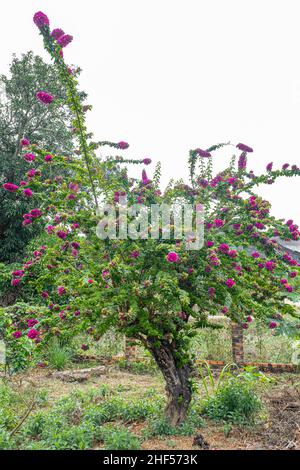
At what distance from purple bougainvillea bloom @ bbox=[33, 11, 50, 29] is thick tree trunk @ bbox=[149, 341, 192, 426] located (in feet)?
9.92

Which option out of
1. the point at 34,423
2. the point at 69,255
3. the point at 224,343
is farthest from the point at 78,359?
the point at 69,255

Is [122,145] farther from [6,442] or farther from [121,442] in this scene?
[6,442]

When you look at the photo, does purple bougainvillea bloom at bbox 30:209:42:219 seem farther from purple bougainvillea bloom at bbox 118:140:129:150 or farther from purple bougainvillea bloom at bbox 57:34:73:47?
purple bougainvillea bloom at bbox 57:34:73:47

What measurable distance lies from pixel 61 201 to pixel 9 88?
11.2 m

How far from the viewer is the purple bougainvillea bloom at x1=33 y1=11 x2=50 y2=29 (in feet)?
10.4

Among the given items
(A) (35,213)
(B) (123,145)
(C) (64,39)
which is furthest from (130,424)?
(C) (64,39)

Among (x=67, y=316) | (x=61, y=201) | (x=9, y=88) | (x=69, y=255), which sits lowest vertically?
(x=67, y=316)

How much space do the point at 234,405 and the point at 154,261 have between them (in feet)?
7.09

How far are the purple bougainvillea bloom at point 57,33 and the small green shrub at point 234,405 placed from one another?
4.01m

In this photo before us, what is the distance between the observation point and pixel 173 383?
174 inches

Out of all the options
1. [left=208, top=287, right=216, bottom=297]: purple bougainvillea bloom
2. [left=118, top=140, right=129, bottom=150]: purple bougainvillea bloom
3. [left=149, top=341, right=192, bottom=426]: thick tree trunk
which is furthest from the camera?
[left=149, top=341, right=192, bottom=426]: thick tree trunk

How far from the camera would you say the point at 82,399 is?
5.58 m

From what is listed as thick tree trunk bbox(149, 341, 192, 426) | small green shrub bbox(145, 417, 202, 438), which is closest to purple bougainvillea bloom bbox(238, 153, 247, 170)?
thick tree trunk bbox(149, 341, 192, 426)

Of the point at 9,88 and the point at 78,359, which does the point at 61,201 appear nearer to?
Result: the point at 78,359
